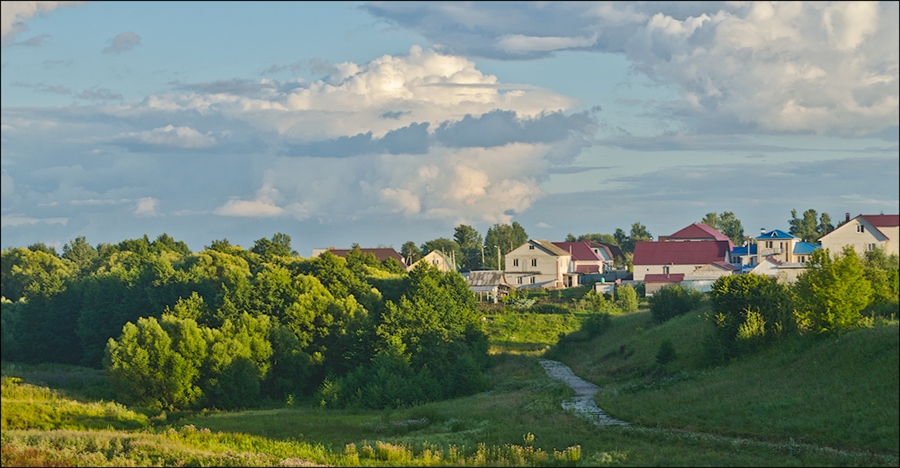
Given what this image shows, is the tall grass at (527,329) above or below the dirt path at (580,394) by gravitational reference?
above

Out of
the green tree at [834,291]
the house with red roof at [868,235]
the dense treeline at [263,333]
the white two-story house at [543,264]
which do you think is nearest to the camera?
the house with red roof at [868,235]

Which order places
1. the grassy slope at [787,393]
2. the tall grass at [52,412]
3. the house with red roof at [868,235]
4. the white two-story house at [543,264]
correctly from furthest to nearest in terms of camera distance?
the white two-story house at [543,264]
the house with red roof at [868,235]
the tall grass at [52,412]
the grassy slope at [787,393]

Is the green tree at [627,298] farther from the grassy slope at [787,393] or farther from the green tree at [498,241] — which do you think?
the green tree at [498,241]

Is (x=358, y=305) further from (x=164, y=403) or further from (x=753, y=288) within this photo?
(x=753, y=288)

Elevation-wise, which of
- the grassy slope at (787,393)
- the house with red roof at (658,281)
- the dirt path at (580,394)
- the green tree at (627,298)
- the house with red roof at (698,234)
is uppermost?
the house with red roof at (698,234)

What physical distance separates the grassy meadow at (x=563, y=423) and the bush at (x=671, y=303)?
10.5m

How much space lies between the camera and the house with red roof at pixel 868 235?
2897 centimetres

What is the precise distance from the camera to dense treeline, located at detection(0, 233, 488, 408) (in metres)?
52.2

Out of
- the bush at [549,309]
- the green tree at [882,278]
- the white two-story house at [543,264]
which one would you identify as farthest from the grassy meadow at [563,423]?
the white two-story house at [543,264]

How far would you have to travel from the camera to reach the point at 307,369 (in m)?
59.5

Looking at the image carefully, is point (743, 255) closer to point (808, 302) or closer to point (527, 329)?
point (527, 329)

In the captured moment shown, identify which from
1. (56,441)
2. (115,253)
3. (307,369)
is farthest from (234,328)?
(115,253)

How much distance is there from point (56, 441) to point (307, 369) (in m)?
35.2

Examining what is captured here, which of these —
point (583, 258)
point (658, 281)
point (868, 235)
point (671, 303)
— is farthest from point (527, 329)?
point (868, 235)
